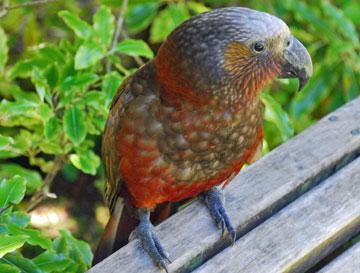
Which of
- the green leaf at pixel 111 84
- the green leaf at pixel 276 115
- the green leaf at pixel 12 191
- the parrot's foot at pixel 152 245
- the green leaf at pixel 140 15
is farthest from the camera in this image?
the green leaf at pixel 140 15

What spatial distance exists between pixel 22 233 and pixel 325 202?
0.72 metres

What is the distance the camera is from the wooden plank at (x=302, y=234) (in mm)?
1780

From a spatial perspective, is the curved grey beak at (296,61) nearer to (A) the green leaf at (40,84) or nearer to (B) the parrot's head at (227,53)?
(B) the parrot's head at (227,53)

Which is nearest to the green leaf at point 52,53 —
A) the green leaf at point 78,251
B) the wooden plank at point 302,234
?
the green leaf at point 78,251

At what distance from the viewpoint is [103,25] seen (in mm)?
2400

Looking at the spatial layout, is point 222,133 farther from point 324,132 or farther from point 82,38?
point 82,38

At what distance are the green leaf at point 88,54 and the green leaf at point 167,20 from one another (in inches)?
18.2

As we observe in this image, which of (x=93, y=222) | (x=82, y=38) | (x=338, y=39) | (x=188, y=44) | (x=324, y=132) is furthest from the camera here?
(x=93, y=222)

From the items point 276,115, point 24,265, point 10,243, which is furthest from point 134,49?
point 10,243

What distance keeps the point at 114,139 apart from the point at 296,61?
1.65 ft

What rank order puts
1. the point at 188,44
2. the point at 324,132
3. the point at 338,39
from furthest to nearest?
the point at 338,39 → the point at 324,132 → the point at 188,44

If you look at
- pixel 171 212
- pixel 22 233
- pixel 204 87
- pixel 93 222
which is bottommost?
pixel 93 222

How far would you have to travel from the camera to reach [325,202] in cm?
192

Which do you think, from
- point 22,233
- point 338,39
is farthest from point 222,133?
point 338,39
